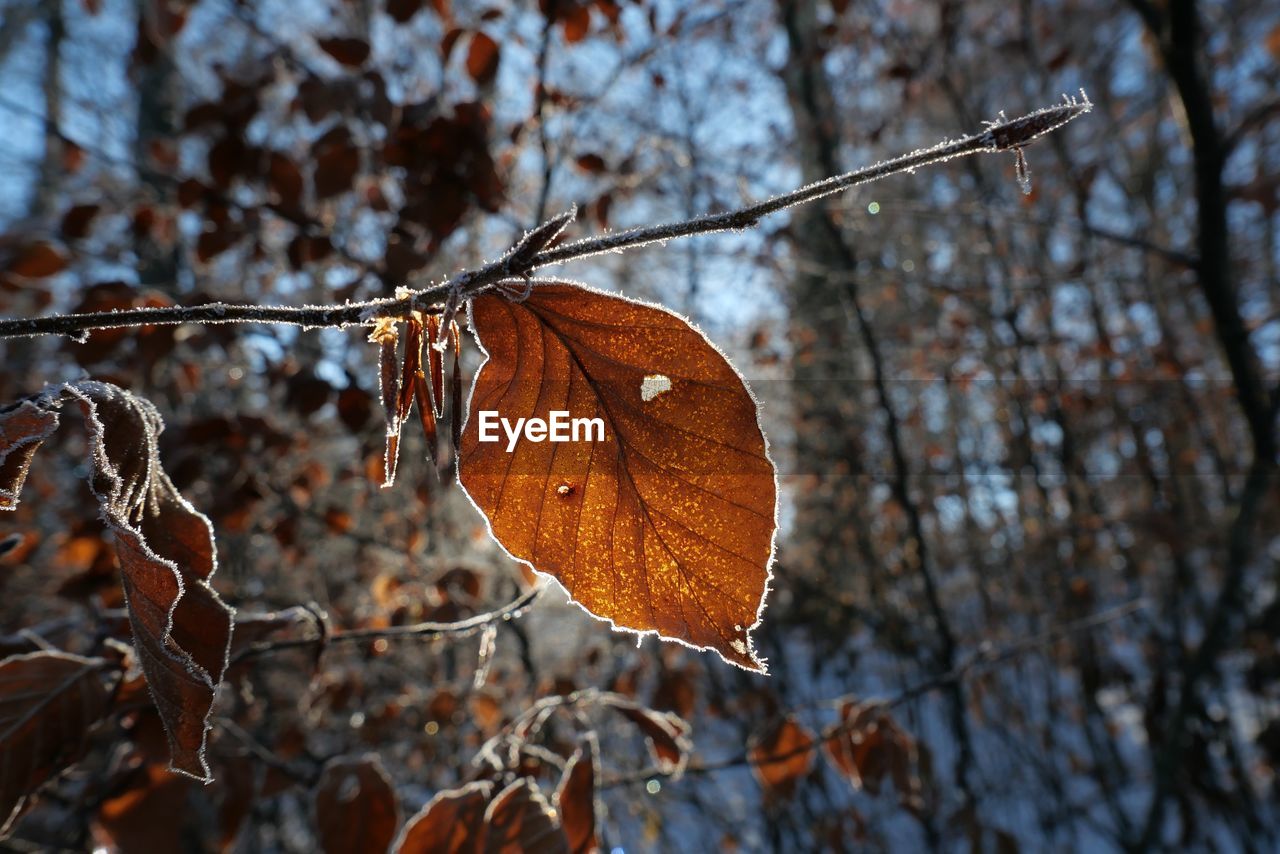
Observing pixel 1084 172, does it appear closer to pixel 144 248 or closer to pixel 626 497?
pixel 626 497

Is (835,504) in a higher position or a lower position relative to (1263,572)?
higher

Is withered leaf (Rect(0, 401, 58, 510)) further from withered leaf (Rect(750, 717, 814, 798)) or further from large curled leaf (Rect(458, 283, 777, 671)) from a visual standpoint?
withered leaf (Rect(750, 717, 814, 798))

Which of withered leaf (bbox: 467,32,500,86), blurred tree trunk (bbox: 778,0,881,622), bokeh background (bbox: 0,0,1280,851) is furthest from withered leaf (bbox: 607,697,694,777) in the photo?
blurred tree trunk (bbox: 778,0,881,622)

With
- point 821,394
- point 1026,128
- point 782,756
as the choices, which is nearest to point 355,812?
point 782,756

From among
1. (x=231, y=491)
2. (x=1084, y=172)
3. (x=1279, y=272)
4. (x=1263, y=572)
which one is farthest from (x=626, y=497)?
(x=1279, y=272)

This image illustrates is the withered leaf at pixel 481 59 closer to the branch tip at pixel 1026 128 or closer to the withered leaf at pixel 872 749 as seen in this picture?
the withered leaf at pixel 872 749
